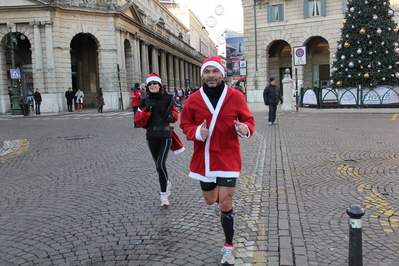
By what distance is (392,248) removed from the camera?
3.62m

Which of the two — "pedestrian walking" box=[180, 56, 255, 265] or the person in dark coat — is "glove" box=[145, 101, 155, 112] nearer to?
"pedestrian walking" box=[180, 56, 255, 265]

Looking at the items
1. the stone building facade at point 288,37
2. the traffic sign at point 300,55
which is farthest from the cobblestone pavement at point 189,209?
the stone building facade at point 288,37

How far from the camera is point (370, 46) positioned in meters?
22.5

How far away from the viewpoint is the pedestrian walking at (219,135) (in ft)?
11.3

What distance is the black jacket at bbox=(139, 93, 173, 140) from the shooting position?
524cm

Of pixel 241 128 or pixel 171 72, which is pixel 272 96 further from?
pixel 171 72

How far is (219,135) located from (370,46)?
21.9 meters

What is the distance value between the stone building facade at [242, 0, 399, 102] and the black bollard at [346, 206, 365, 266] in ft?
101

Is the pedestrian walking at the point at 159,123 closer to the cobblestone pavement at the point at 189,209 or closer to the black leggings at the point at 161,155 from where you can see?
the black leggings at the point at 161,155

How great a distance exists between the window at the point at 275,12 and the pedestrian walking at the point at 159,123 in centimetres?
3119

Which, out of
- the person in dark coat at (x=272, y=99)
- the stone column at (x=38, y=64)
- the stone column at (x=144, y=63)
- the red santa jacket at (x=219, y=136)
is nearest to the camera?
the red santa jacket at (x=219, y=136)

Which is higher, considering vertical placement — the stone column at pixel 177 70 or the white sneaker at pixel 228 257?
the stone column at pixel 177 70

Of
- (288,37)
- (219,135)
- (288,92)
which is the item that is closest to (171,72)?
(288,37)

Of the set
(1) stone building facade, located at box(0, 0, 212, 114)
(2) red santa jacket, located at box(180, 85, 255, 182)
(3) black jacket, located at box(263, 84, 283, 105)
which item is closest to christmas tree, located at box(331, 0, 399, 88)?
(3) black jacket, located at box(263, 84, 283, 105)
